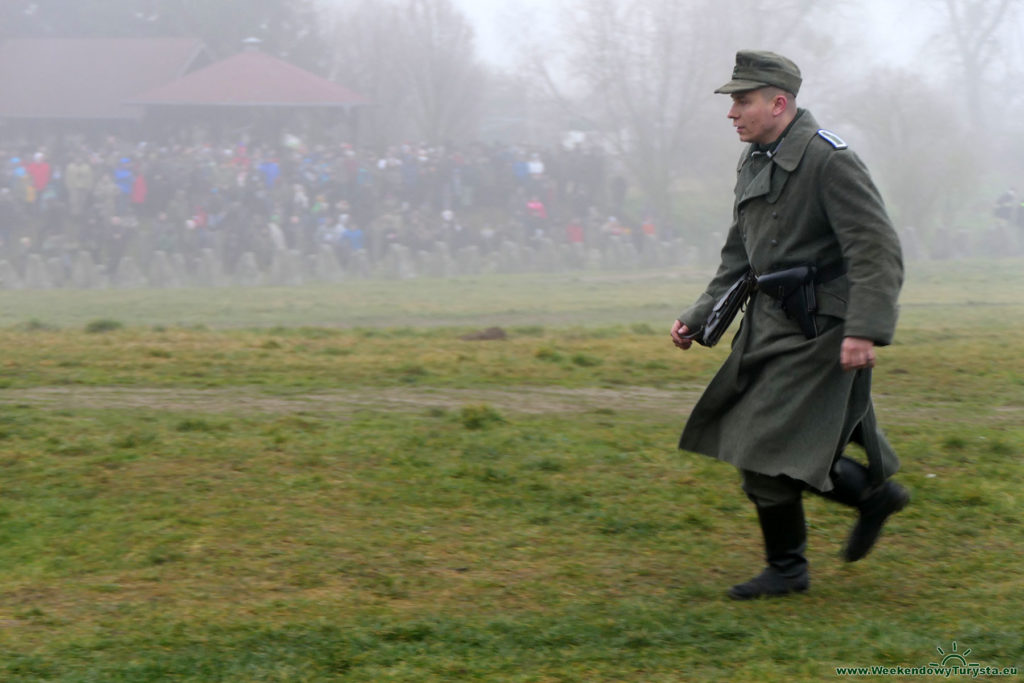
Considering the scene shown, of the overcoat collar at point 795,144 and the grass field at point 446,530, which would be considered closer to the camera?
the grass field at point 446,530

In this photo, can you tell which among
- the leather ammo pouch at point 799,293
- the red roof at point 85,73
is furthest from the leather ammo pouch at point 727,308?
the red roof at point 85,73

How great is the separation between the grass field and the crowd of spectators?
50.4 ft

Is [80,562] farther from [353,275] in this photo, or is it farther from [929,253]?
[929,253]

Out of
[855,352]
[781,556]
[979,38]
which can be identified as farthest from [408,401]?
[979,38]

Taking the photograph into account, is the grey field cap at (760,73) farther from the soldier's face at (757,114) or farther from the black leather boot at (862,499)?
the black leather boot at (862,499)

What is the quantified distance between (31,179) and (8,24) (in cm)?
1502

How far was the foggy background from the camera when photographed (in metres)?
26.1

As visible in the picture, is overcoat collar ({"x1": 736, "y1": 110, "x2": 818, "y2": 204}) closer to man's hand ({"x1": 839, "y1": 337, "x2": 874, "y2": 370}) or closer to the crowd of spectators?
man's hand ({"x1": 839, "y1": 337, "x2": 874, "y2": 370})

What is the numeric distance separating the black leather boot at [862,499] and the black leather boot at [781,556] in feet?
0.52

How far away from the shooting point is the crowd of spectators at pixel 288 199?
84.2 feet

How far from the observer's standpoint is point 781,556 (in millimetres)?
4980

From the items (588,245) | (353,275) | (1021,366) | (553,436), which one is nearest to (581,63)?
(588,245)

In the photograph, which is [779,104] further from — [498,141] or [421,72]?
[421,72]

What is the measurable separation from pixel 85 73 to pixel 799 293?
34628mm
